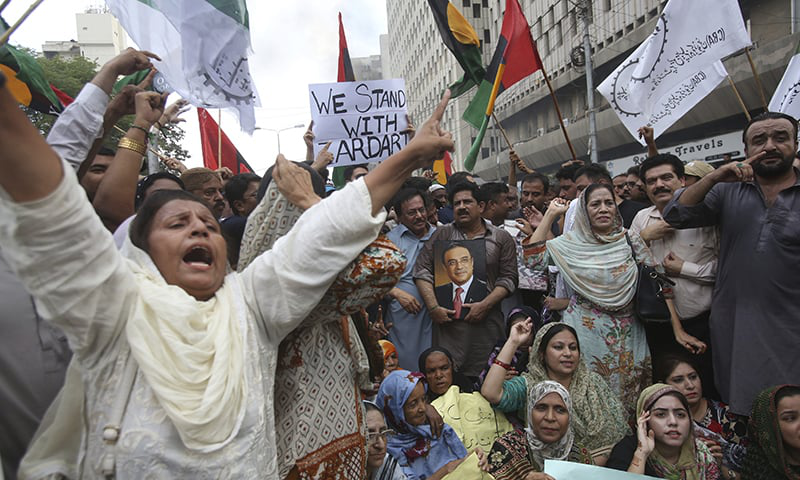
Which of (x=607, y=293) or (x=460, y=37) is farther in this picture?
(x=460, y=37)

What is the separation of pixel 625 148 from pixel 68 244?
27.5 meters

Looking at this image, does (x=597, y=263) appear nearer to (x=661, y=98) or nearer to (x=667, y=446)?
(x=667, y=446)

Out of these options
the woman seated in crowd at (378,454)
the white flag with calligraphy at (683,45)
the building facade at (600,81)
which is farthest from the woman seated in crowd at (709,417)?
the building facade at (600,81)

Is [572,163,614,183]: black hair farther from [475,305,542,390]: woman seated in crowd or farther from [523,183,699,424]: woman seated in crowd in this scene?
[475,305,542,390]: woman seated in crowd

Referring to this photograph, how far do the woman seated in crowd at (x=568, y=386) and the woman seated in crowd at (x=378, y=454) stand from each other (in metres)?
0.97

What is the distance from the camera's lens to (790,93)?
18.4 feet

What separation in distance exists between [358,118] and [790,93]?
410 centimetres

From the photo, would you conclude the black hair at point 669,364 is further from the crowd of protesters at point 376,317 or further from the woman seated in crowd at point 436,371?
the woman seated in crowd at point 436,371

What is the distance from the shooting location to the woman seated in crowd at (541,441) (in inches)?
141

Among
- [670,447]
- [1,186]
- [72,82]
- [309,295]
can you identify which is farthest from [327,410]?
[72,82]

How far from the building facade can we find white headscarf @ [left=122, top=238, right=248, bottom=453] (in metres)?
11.3

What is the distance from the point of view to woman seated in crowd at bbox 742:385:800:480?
10.7 feet

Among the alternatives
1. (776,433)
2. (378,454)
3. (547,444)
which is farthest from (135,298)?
(776,433)

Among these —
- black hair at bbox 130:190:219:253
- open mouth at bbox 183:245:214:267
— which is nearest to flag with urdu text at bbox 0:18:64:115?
black hair at bbox 130:190:219:253
